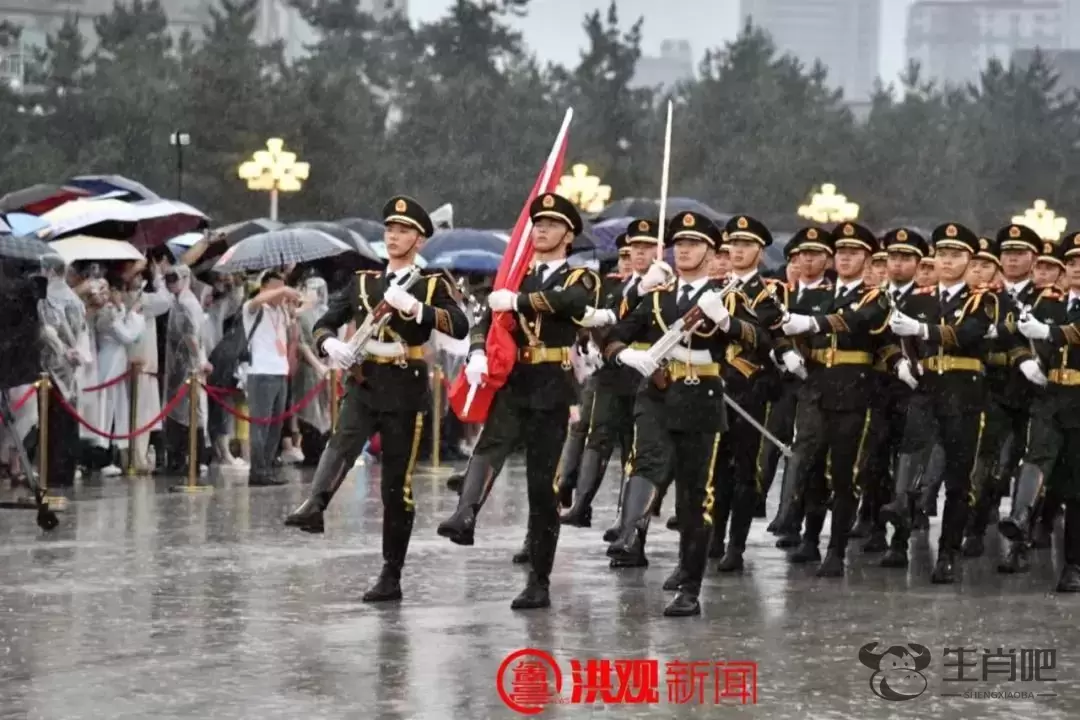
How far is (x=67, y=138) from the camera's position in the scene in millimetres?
54094

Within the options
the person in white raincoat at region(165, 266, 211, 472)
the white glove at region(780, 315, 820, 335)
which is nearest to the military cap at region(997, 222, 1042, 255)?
the white glove at region(780, 315, 820, 335)

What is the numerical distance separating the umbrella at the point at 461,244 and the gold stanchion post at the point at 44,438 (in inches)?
300

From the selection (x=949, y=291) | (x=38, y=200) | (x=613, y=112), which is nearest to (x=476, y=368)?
(x=949, y=291)

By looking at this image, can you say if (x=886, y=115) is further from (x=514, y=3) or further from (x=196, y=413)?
(x=196, y=413)

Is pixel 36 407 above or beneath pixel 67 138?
beneath

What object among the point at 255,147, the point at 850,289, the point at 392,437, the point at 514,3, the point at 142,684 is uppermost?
the point at 514,3

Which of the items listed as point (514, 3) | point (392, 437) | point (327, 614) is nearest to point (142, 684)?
point (327, 614)

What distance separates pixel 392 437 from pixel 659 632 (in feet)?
6.62

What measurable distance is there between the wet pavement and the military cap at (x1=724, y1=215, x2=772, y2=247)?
2.08 m

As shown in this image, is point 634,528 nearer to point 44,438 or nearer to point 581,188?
point 44,438

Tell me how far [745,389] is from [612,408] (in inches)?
49.8

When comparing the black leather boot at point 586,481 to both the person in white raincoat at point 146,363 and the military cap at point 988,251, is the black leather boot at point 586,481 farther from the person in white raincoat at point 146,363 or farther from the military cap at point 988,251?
the person in white raincoat at point 146,363

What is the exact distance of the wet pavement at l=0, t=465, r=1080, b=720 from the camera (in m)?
10.0

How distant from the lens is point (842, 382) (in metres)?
14.8
